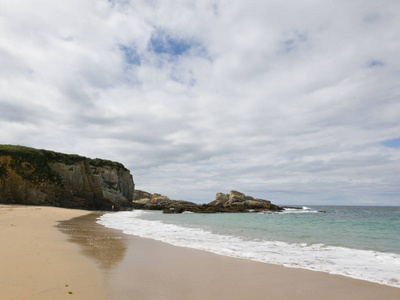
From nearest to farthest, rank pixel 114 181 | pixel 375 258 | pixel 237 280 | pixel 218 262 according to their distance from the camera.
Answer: pixel 237 280
pixel 218 262
pixel 375 258
pixel 114 181

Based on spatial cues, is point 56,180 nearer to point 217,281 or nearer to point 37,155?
point 37,155

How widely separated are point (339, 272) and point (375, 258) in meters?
2.76

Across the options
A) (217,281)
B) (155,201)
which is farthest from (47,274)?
(155,201)

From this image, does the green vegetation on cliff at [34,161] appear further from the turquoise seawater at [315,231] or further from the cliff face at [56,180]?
the turquoise seawater at [315,231]

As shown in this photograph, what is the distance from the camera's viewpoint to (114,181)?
50.8 m

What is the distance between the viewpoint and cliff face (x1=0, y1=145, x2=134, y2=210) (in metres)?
34.2

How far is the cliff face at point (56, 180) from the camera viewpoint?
3416cm

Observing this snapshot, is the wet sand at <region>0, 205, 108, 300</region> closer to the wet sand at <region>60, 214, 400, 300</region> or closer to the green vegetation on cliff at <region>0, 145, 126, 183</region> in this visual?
the wet sand at <region>60, 214, 400, 300</region>

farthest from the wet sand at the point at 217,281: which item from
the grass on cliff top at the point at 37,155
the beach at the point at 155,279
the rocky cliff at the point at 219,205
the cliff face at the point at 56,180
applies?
the rocky cliff at the point at 219,205

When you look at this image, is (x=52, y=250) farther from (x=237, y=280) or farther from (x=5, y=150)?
(x=5, y=150)

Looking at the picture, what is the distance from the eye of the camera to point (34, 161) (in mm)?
36875

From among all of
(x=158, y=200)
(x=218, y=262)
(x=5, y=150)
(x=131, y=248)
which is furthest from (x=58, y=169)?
(x=158, y=200)

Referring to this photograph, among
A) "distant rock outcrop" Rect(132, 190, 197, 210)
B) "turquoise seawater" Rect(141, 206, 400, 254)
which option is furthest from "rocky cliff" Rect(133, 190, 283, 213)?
"turquoise seawater" Rect(141, 206, 400, 254)

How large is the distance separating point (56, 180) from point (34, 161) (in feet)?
13.6
